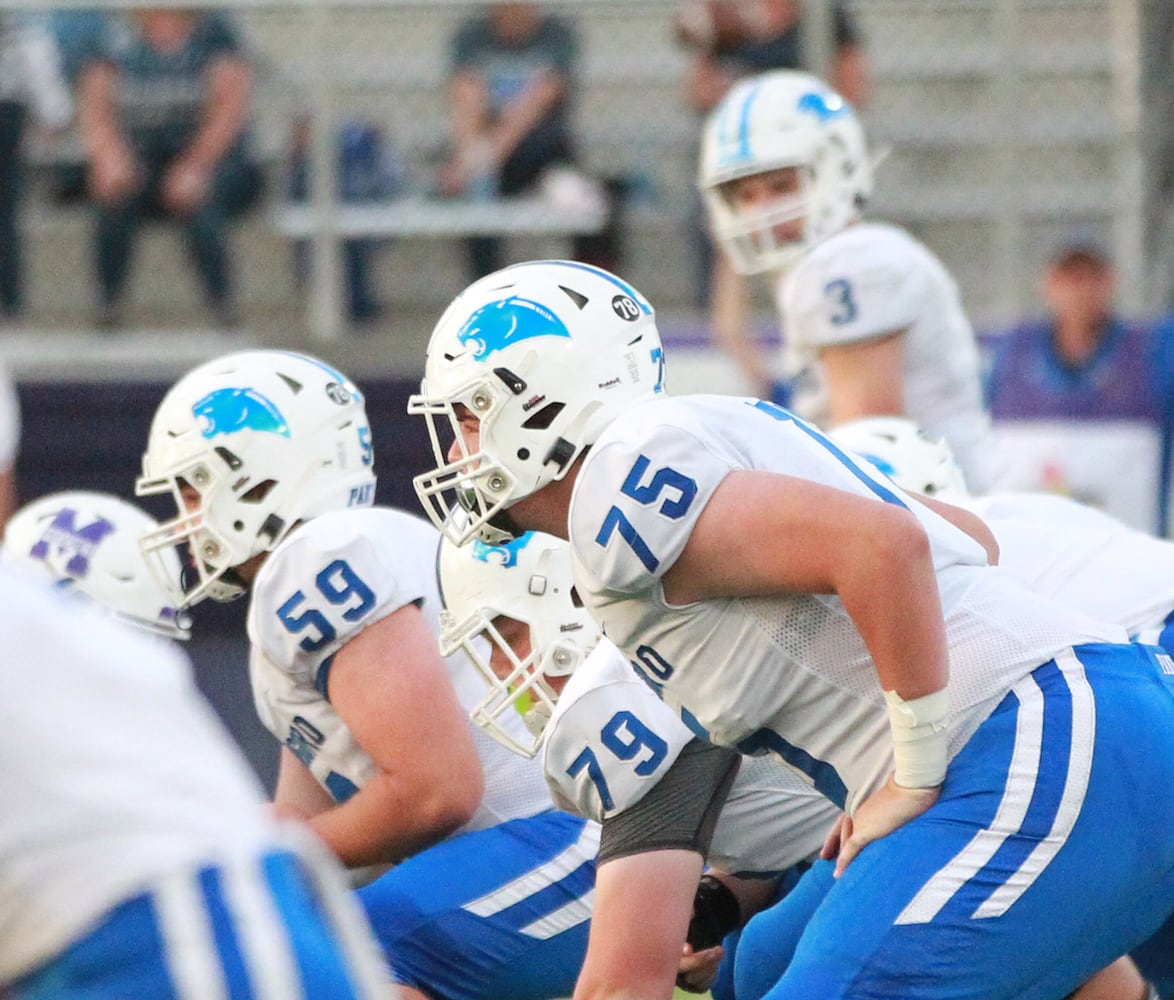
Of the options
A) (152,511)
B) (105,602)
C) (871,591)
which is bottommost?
(152,511)

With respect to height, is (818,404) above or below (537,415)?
below

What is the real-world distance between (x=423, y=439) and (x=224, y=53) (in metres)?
1.89

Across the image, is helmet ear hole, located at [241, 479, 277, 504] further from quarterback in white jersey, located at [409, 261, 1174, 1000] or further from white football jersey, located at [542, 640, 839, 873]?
quarterback in white jersey, located at [409, 261, 1174, 1000]

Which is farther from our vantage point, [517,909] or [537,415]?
[517,909]

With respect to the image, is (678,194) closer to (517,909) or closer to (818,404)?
(818,404)

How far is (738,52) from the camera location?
27.2 feet

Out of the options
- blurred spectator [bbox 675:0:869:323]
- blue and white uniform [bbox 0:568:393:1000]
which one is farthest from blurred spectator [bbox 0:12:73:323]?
blue and white uniform [bbox 0:568:393:1000]

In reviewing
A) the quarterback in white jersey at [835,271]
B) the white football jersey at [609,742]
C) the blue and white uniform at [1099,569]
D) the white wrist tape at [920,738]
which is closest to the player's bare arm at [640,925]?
the white football jersey at [609,742]

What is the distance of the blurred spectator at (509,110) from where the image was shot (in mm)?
8297

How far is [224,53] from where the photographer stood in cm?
836

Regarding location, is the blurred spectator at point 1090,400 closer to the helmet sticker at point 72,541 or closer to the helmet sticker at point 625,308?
the helmet sticker at point 72,541

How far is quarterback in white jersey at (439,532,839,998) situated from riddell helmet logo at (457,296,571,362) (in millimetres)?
521

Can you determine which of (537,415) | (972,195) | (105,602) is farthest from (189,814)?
(972,195)

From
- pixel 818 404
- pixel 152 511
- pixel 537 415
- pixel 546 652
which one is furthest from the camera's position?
pixel 152 511
